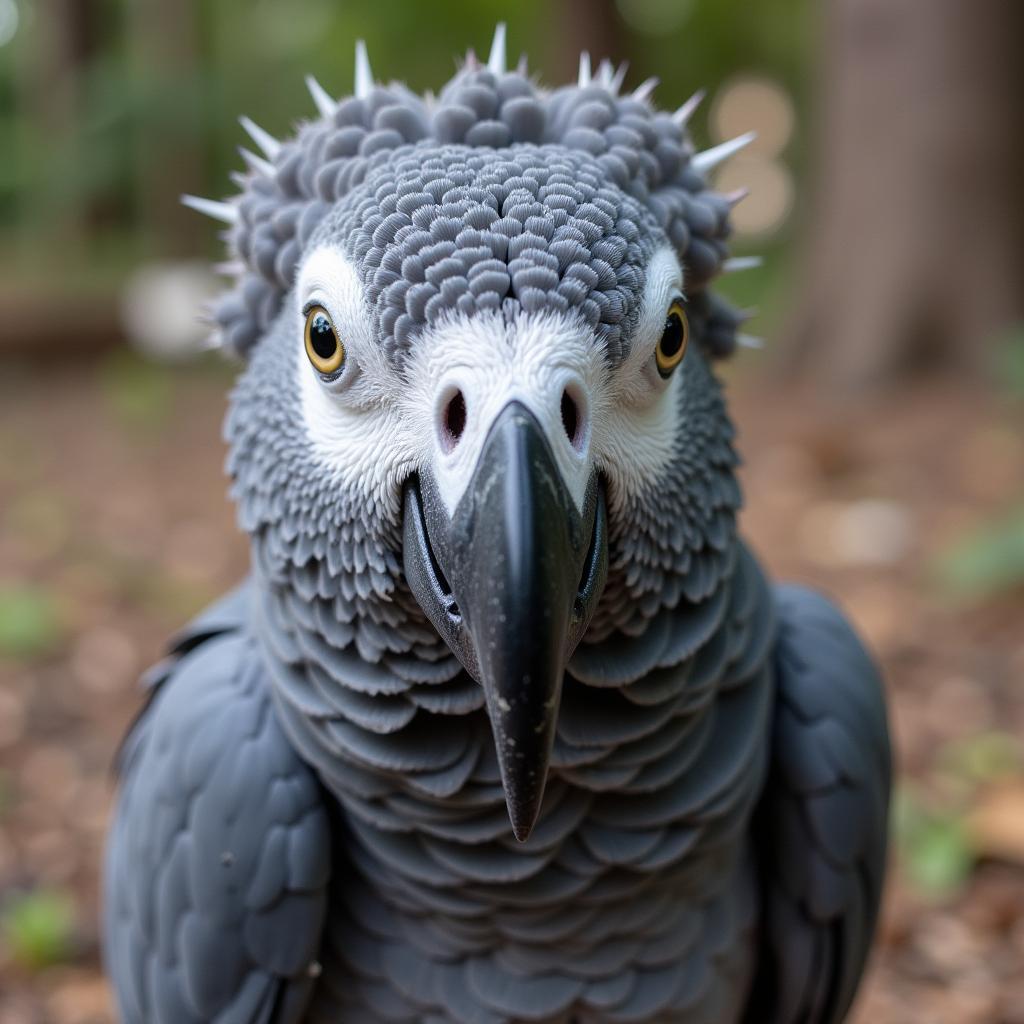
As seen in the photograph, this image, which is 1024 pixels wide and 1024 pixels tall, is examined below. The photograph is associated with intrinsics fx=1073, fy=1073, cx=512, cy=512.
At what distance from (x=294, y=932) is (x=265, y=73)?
416 inches

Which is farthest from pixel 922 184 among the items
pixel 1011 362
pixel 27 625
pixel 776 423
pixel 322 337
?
pixel 322 337

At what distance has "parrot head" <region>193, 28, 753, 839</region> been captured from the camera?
3.58ft

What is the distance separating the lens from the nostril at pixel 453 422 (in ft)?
3.67

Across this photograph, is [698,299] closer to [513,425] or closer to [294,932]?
[513,425]

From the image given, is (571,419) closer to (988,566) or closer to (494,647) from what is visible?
(494,647)

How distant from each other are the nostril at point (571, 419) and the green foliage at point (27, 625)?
130 inches

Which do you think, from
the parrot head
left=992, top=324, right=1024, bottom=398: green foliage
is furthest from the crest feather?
left=992, top=324, right=1024, bottom=398: green foliage

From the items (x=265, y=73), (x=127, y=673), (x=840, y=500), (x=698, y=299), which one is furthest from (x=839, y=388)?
(x=265, y=73)

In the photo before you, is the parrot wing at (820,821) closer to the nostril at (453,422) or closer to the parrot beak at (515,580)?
the parrot beak at (515,580)

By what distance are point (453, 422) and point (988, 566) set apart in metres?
3.19

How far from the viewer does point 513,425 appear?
1060mm

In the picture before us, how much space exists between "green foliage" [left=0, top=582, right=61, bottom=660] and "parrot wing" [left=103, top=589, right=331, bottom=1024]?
247cm

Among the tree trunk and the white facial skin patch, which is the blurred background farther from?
the white facial skin patch

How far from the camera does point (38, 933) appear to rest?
2.46m
